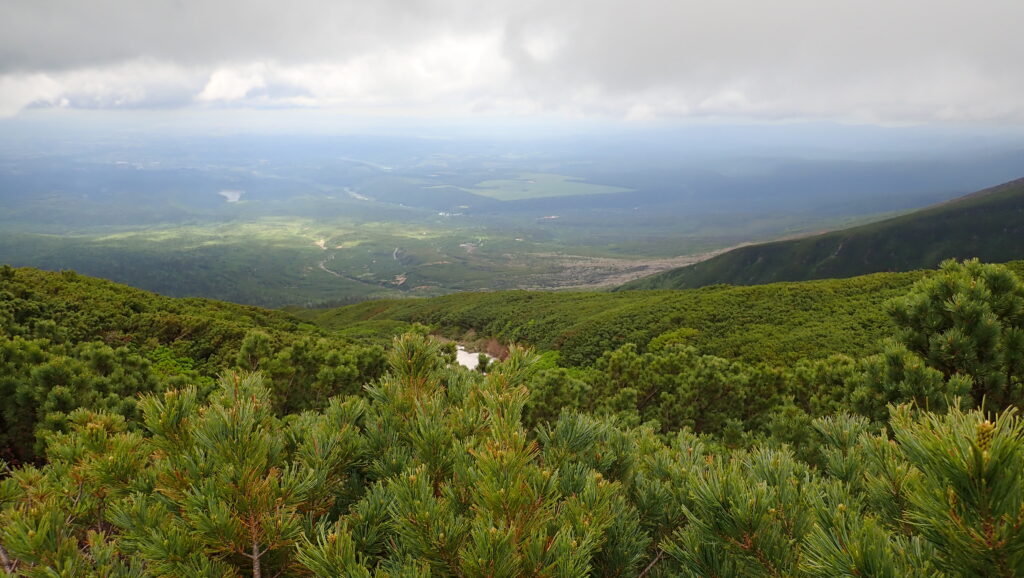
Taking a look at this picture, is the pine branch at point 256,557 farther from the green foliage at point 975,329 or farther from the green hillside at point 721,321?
the green hillside at point 721,321

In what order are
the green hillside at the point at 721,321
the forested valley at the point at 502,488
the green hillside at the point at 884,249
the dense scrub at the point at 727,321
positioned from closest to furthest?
the forested valley at the point at 502,488 → the dense scrub at the point at 727,321 → the green hillside at the point at 721,321 → the green hillside at the point at 884,249

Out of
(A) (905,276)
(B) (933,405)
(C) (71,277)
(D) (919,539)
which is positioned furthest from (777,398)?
(C) (71,277)

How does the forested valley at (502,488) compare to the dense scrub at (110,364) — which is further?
the dense scrub at (110,364)

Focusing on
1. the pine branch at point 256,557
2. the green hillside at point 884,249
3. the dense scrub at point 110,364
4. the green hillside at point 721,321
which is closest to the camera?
the pine branch at point 256,557

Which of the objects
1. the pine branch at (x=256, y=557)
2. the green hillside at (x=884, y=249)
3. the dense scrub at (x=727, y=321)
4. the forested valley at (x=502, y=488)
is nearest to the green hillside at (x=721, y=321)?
the dense scrub at (x=727, y=321)

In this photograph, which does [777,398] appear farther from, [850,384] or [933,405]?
[933,405]

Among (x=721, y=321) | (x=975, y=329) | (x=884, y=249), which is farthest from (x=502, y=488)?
(x=884, y=249)

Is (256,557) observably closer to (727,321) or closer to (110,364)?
(110,364)

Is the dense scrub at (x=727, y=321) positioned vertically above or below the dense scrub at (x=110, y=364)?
below

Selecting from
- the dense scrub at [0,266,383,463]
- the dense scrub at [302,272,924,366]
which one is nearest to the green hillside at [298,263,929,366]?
the dense scrub at [302,272,924,366]
